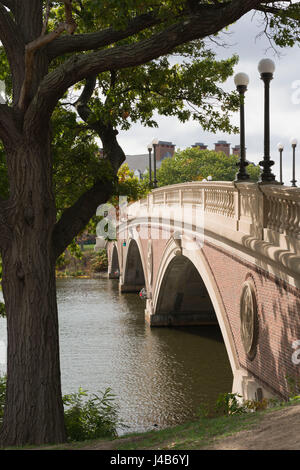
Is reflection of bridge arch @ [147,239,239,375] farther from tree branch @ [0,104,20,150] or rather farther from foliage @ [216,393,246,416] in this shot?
tree branch @ [0,104,20,150]

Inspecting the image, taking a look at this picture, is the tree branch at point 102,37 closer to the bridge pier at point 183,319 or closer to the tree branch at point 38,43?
the tree branch at point 38,43

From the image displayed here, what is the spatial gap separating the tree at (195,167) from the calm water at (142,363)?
117 feet

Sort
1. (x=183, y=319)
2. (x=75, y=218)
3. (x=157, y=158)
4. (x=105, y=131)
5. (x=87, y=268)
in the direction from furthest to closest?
1. (x=157, y=158)
2. (x=87, y=268)
3. (x=183, y=319)
4. (x=105, y=131)
5. (x=75, y=218)

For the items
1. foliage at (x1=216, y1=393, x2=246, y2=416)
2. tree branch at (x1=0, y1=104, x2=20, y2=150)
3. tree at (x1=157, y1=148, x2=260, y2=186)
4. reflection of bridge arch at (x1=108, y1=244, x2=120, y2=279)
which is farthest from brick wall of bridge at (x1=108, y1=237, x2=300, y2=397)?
tree at (x1=157, y1=148, x2=260, y2=186)


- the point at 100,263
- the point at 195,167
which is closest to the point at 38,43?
the point at 100,263

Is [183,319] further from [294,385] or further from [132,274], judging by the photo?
[294,385]

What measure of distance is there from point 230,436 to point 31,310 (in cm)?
344

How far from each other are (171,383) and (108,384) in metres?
1.90

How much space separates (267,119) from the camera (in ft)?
30.3

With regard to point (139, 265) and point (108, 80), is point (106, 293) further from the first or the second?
point (108, 80)

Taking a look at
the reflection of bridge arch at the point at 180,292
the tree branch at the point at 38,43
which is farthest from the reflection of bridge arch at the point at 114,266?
the tree branch at the point at 38,43

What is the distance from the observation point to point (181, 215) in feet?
55.0

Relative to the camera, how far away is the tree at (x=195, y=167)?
200 feet

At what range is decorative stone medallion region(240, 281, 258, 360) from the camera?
9.37 m
